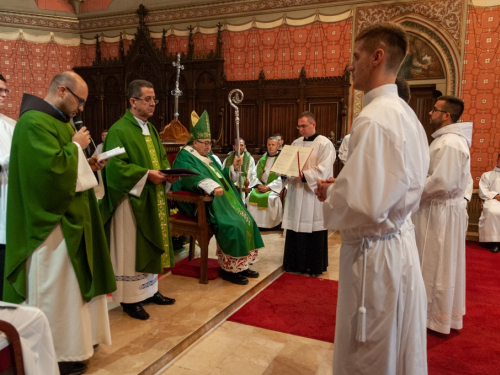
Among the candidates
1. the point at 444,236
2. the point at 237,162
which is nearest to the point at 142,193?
the point at 237,162

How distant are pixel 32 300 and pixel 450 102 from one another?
313cm

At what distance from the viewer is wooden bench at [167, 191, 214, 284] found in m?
3.80

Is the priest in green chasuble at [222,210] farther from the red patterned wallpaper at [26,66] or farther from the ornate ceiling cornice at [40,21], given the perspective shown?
the ornate ceiling cornice at [40,21]

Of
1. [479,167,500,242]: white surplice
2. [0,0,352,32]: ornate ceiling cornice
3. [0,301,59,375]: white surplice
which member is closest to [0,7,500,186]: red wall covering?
[0,0,352,32]: ornate ceiling cornice

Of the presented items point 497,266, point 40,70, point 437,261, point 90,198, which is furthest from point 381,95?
point 40,70

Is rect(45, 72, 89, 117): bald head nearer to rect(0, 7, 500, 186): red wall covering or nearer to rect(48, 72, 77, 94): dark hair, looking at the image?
rect(48, 72, 77, 94): dark hair

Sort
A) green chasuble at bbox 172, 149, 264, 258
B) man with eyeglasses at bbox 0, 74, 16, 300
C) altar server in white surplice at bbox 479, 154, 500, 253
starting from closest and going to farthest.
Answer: man with eyeglasses at bbox 0, 74, 16, 300 → green chasuble at bbox 172, 149, 264, 258 → altar server in white surplice at bbox 479, 154, 500, 253

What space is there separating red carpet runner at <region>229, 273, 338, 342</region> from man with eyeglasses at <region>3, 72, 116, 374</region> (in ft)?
4.69

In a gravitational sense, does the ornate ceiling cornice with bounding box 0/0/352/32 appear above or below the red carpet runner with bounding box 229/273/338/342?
above

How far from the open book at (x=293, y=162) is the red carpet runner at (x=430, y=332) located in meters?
1.15

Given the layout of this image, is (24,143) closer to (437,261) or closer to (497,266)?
(437,261)

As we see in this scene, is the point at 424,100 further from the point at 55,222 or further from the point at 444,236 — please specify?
the point at 55,222

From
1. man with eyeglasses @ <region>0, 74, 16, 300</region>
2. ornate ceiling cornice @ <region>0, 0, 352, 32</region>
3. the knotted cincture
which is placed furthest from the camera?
ornate ceiling cornice @ <region>0, 0, 352, 32</region>

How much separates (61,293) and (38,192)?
55 cm
